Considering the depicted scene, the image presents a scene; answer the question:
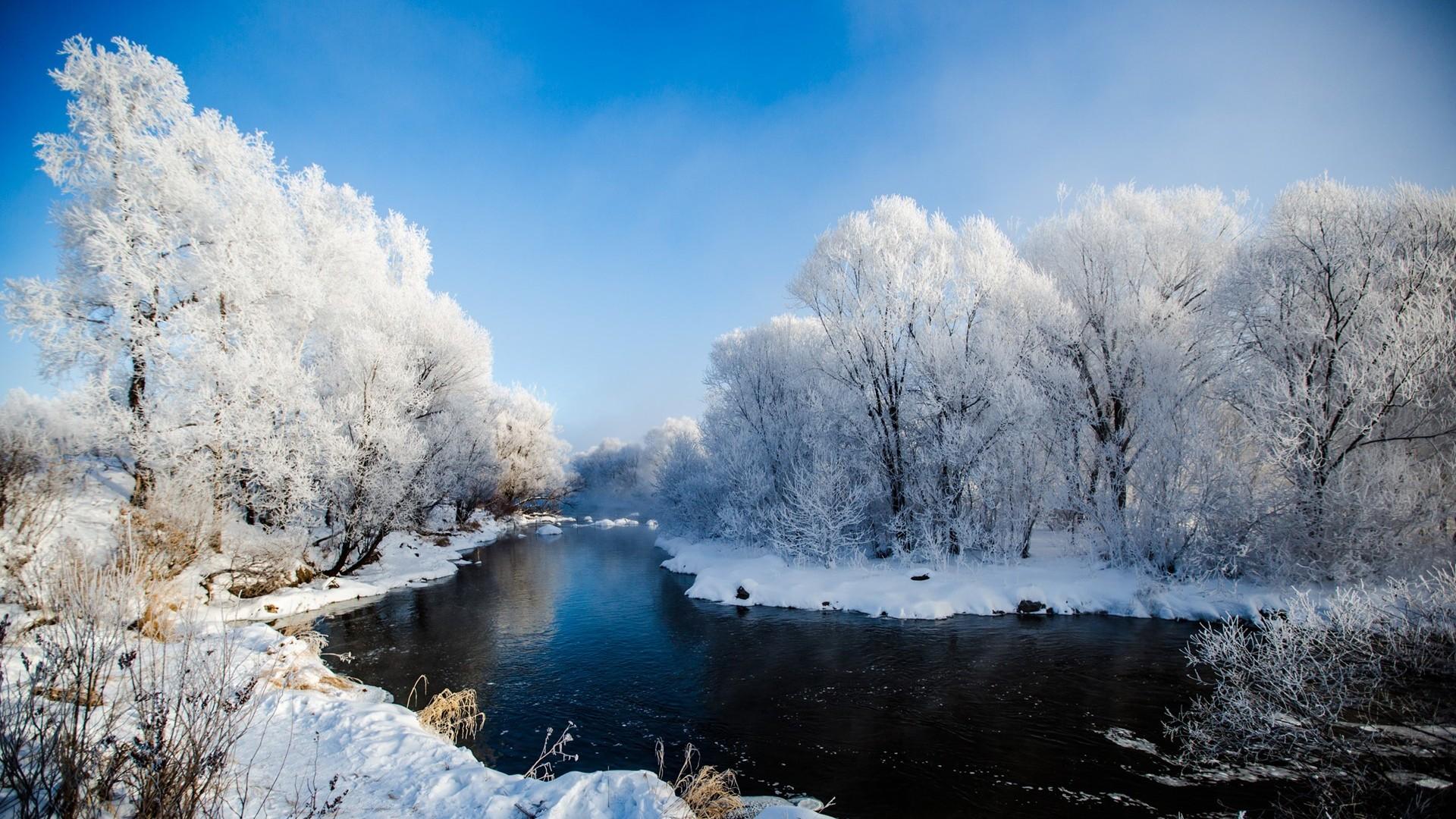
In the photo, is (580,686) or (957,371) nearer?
(580,686)

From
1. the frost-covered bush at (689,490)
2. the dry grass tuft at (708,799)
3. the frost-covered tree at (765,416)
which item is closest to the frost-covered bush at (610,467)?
the frost-covered bush at (689,490)

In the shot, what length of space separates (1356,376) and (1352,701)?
11527 millimetres

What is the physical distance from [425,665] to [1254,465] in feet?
70.8

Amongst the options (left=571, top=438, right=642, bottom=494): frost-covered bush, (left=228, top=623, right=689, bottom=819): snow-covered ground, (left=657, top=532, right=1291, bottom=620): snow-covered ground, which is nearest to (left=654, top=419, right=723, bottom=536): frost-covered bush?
(left=657, top=532, right=1291, bottom=620): snow-covered ground

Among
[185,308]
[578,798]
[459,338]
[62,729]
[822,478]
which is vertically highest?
[459,338]

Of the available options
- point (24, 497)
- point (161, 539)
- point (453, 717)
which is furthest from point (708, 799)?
point (24, 497)

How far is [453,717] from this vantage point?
28.0 feet

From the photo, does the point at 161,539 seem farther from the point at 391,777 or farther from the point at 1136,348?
the point at 1136,348

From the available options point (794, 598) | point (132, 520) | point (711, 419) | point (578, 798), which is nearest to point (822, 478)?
point (794, 598)

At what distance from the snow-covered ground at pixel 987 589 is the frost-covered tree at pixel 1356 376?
228cm

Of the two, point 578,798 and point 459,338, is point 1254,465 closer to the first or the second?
point 578,798

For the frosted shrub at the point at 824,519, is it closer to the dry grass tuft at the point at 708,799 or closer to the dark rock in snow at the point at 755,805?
the dark rock in snow at the point at 755,805

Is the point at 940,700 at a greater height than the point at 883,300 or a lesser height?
lesser

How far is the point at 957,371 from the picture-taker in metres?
19.9
